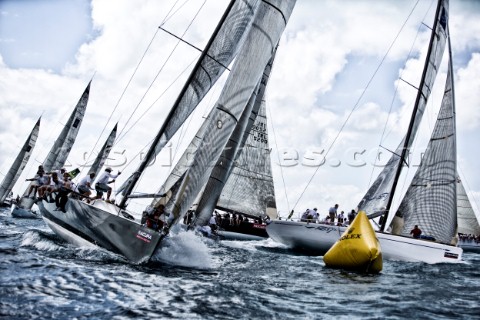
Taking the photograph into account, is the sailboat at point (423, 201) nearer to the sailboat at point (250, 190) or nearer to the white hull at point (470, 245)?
the sailboat at point (250, 190)

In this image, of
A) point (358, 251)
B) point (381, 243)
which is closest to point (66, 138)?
point (381, 243)

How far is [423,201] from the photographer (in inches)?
747

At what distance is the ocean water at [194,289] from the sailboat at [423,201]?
5227mm

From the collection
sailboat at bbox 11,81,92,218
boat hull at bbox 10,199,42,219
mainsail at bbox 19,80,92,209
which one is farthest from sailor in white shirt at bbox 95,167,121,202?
mainsail at bbox 19,80,92,209

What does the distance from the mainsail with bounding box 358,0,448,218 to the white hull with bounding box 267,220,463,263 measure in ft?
7.16

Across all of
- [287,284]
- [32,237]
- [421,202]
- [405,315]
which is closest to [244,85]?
[287,284]

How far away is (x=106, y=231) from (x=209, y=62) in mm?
5825

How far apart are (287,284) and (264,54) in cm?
624

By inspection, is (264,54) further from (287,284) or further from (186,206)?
(287,284)

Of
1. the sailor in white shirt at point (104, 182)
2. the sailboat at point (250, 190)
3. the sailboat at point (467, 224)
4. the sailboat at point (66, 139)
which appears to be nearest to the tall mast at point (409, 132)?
the sailboat at point (250, 190)

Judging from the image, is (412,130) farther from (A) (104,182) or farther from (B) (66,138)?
(B) (66,138)

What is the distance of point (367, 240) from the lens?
12695 mm

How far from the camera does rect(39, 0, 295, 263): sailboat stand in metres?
10.3

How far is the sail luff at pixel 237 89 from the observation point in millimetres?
10797
